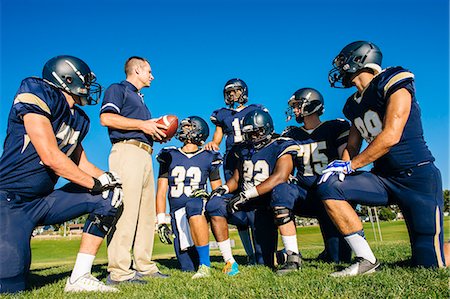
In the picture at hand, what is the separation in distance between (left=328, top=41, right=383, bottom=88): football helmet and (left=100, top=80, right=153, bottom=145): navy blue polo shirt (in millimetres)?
2642

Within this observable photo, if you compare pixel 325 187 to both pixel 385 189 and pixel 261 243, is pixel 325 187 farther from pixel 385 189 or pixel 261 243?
pixel 261 243

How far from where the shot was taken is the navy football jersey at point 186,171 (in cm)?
657

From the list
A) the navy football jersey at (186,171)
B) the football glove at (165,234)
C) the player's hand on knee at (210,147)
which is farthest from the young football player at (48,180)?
the player's hand on knee at (210,147)

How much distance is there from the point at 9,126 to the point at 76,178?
91 centimetres

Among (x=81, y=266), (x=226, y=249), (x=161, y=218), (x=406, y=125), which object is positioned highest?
(x=406, y=125)

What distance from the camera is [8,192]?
4035 mm

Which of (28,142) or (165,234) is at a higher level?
(28,142)

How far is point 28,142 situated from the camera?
4117mm

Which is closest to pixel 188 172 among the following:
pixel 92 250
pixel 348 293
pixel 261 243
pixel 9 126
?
pixel 261 243

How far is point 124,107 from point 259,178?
2.10 m

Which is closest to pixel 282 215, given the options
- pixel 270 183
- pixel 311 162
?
pixel 270 183

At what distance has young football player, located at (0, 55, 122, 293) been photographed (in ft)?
12.9

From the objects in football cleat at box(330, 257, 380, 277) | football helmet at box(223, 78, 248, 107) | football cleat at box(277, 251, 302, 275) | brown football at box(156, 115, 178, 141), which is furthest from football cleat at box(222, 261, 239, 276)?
football helmet at box(223, 78, 248, 107)

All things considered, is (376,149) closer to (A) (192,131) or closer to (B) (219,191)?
(B) (219,191)
